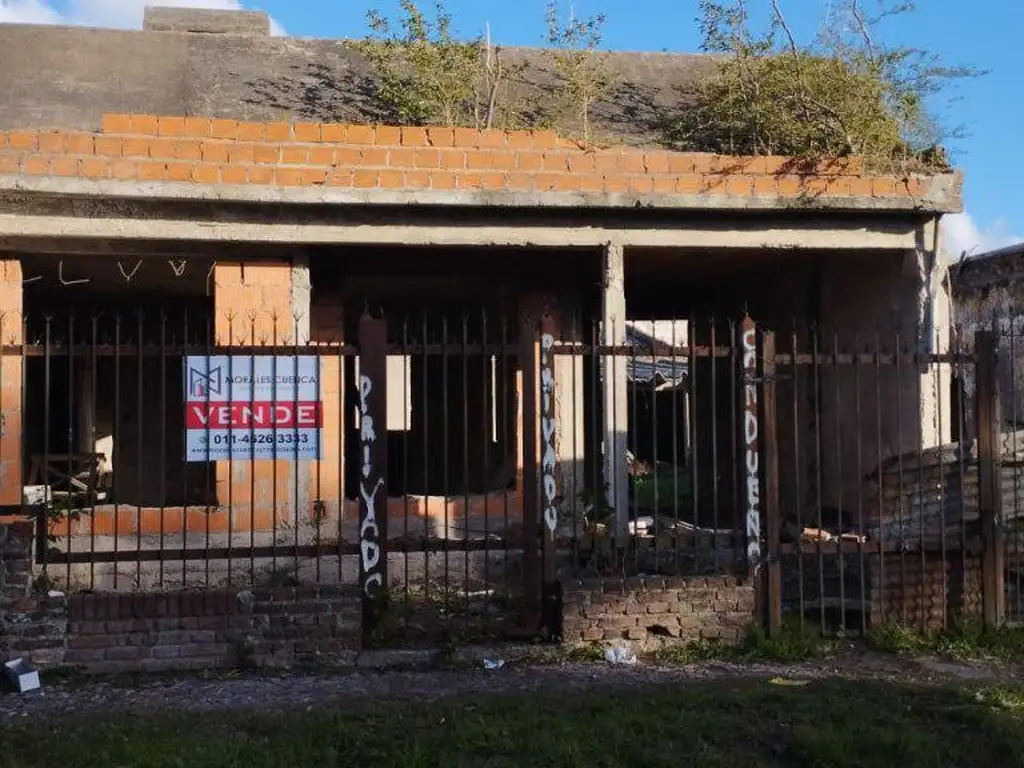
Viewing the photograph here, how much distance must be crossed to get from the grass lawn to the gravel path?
0.87 ft

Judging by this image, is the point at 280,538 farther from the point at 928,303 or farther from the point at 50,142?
the point at 928,303

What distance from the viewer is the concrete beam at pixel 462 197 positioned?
7.57 meters

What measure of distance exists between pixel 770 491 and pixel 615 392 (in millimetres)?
1969

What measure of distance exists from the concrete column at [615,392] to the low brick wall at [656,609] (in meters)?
1.61

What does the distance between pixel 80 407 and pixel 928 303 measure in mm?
9841

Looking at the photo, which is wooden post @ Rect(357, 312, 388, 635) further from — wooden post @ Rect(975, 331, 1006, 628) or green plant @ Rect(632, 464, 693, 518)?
green plant @ Rect(632, 464, 693, 518)

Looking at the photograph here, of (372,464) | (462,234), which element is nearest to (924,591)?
(372,464)

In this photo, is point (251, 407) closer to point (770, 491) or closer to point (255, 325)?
point (255, 325)

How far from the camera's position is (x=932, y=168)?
8688 mm

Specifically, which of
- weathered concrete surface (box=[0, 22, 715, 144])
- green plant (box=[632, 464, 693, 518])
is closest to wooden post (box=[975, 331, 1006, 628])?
weathered concrete surface (box=[0, 22, 715, 144])

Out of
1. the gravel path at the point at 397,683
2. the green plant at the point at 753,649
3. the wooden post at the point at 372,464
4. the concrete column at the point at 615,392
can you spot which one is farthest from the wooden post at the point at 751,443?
the wooden post at the point at 372,464

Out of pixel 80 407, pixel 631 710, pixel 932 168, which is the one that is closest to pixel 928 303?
pixel 932 168

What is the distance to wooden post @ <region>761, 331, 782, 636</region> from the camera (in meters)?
6.54

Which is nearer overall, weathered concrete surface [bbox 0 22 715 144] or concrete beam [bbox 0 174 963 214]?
concrete beam [bbox 0 174 963 214]
